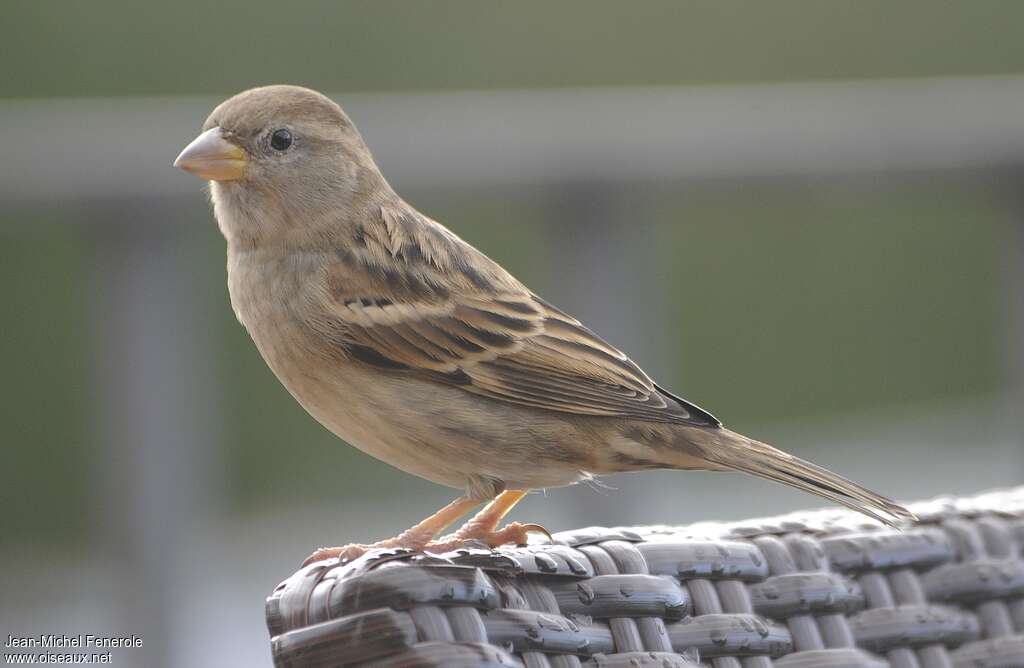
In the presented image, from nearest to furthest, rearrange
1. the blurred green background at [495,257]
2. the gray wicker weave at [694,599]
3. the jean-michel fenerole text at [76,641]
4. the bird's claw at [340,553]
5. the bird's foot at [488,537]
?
the gray wicker weave at [694,599] → the bird's claw at [340,553] → the bird's foot at [488,537] → the jean-michel fenerole text at [76,641] → the blurred green background at [495,257]

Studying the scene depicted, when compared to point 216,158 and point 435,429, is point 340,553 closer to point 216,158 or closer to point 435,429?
point 435,429

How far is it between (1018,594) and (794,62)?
24.5 ft

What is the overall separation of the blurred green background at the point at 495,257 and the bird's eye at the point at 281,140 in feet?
3.47

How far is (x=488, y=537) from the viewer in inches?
100

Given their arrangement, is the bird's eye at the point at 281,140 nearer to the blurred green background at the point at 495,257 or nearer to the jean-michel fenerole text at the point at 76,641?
the blurred green background at the point at 495,257

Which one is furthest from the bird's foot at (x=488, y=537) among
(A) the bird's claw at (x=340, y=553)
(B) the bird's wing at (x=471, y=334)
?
(B) the bird's wing at (x=471, y=334)

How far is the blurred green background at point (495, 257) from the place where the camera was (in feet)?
13.6

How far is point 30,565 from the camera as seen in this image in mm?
5793

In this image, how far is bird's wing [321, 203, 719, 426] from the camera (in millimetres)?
2721

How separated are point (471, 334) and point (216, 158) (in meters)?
0.65

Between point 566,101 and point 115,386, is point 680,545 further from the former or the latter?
point 566,101

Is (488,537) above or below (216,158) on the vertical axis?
below

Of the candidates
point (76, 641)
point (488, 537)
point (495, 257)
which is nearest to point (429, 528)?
point (488, 537)

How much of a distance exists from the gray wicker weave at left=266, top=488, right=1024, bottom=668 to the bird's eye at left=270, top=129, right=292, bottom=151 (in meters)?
1.40
